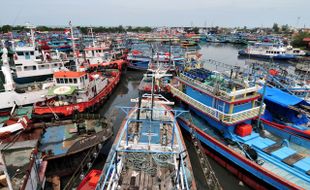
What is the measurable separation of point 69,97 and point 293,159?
19.6 meters

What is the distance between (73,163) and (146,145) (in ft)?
18.4

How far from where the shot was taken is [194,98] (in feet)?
58.3

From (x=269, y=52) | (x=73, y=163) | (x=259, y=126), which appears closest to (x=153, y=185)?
(x=73, y=163)

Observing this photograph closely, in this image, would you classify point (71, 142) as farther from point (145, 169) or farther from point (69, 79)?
point (69, 79)

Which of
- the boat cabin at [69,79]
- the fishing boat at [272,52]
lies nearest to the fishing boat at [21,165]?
the boat cabin at [69,79]

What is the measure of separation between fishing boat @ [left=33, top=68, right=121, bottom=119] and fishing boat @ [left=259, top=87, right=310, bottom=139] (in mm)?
16848

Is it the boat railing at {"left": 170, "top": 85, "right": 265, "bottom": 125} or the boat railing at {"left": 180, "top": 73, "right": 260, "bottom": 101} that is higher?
the boat railing at {"left": 180, "top": 73, "right": 260, "bottom": 101}

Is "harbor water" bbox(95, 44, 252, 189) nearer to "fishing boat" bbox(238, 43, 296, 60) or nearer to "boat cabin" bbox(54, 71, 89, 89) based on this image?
"boat cabin" bbox(54, 71, 89, 89)

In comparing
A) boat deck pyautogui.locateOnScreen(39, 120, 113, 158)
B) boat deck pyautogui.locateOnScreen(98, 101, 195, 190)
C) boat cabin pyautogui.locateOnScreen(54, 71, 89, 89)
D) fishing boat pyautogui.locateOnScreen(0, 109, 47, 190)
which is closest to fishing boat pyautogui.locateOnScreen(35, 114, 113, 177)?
boat deck pyautogui.locateOnScreen(39, 120, 113, 158)

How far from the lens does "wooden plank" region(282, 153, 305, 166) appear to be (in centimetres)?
1185

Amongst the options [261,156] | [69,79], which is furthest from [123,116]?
[261,156]

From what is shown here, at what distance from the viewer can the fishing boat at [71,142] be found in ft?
41.5

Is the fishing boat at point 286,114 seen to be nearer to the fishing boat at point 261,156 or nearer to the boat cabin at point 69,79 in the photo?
the fishing boat at point 261,156

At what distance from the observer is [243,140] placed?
46.7 ft
